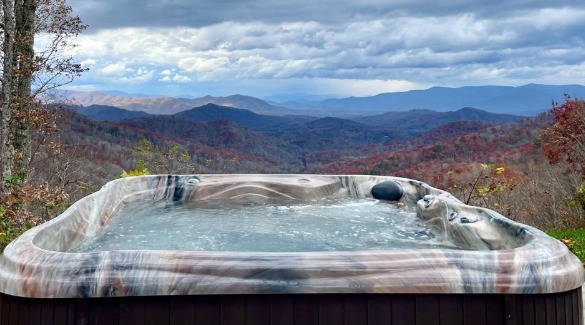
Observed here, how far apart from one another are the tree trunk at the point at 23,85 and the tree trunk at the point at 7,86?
0.11m

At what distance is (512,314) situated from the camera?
177 centimetres

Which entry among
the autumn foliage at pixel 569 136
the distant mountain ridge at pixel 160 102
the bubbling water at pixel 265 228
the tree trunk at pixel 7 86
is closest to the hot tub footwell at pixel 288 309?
the bubbling water at pixel 265 228

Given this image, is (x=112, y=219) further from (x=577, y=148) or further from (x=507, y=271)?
(x=577, y=148)

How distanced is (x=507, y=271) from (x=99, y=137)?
24169 millimetres

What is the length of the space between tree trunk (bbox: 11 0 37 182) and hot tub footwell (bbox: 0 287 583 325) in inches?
169

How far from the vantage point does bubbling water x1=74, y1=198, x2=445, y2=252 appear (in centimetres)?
282

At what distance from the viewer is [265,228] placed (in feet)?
11.1

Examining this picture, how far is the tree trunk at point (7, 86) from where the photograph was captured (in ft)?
16.7

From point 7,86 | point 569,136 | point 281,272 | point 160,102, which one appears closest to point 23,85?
point 7,86

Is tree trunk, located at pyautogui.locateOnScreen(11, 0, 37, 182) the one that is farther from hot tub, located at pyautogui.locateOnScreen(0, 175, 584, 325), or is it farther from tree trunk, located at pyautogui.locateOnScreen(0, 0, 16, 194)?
hot tub, located at pyautogui.locateOnScreen(0, 175, 584, 325)

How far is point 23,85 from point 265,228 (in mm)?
3845

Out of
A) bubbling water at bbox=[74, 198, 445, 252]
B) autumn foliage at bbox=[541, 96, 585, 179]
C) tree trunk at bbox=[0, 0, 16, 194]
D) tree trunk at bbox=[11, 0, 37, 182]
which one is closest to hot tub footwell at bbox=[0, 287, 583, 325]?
bubbling water at bbox=[74, 198, 445, 252]

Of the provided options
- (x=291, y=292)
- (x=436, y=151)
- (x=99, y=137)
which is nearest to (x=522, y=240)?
(x=291, y=292)

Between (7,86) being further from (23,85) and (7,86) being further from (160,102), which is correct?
(160,102)
